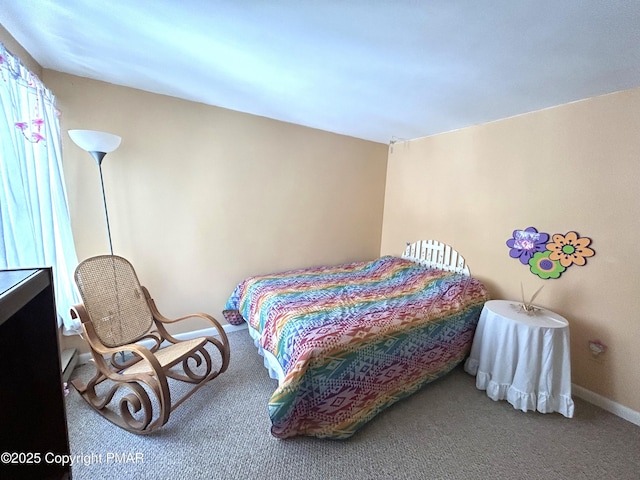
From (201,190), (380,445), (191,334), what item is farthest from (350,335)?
(201,190)

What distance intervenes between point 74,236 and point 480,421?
345 centimetres

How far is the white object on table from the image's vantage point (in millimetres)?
1858

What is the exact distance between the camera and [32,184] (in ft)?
5.35

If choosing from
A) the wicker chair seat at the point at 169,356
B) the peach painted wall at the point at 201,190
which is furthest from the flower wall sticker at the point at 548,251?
the wicker chair seat at the point at 169,356

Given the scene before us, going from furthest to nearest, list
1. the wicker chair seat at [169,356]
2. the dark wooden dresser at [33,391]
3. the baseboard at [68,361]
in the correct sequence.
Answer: the baseboard at [68,361] < the wicker chair seat at [169,356] < the dark wooden dresser at [33,391]

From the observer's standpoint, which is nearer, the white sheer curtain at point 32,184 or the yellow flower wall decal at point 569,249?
the white sheer curtain at point 32,184

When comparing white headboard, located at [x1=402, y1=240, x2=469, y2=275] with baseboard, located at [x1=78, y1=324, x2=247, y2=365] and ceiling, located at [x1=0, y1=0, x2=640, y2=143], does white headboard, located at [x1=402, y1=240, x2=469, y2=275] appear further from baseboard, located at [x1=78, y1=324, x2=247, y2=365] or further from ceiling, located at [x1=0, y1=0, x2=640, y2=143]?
baseboard, located at [x1=78, y1=324, x2=247, y2=365]

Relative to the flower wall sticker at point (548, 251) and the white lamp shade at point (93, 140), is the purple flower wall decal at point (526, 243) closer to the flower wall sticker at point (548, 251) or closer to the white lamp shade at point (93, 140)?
the flower wall sticker at point (548, 251)

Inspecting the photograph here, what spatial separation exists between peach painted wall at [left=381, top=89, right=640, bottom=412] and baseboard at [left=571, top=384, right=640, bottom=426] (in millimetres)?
37

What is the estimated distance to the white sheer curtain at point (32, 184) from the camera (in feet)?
4.41

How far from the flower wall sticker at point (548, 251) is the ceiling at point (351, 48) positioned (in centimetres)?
109

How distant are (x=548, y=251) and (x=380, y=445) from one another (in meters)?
2.07

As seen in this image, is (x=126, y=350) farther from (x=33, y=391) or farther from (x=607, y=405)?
(x=607, y=405)

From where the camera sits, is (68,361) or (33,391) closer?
(33,391)
